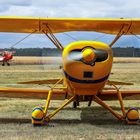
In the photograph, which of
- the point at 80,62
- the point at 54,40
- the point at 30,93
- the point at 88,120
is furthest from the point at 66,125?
the point at 54,40

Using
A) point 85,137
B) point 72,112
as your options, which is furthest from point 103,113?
point 85,137

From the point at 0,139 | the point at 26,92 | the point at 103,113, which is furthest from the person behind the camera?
the point at 103,113

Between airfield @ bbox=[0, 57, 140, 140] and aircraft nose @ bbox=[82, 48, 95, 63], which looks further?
aircraft nose @ bbox=[82, 48, 95, 63]

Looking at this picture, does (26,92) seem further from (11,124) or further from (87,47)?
(87,47)

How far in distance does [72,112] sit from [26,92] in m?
1.57

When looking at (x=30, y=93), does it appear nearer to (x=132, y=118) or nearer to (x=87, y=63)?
(x=87, y=63)

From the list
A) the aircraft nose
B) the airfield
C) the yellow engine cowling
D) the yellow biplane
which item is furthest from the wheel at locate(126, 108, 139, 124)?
the aircraft nose

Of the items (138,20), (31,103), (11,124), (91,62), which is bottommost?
(31,103)

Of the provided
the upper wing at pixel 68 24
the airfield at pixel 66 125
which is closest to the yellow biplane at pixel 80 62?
the upper wing at pixel 68 24

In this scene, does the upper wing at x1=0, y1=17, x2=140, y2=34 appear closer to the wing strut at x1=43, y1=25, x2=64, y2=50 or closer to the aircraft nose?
the wing strut at x1=43, y1=25, x2=64, y2=50

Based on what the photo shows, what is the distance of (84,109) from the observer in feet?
38.6

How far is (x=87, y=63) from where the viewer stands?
834 cm

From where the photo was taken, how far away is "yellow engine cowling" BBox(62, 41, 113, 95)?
8.35m

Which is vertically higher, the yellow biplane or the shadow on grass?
the yellow biplane
